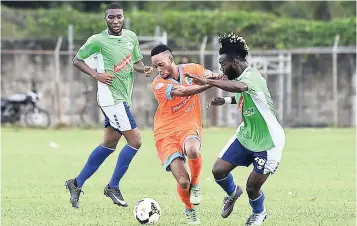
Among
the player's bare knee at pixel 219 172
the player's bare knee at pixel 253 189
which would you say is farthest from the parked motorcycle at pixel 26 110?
the player's bare knee at pixel 253 189

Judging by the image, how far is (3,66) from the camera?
98.6 ft

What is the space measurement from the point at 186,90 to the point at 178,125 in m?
0.61

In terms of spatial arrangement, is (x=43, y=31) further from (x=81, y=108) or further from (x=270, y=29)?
(x=270, y=29)

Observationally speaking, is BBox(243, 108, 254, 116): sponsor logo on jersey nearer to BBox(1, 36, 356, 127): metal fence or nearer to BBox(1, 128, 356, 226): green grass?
BBox(1, 128, 356, 226): green grass

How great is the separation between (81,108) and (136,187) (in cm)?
1595

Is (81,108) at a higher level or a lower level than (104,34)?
lower

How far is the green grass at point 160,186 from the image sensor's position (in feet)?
36.6

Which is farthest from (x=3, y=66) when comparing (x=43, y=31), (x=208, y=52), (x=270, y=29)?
(x=270, y=29)

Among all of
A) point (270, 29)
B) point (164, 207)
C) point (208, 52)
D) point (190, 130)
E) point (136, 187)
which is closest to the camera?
point (190, 130)

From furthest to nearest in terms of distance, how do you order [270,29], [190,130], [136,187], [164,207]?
[270,29] → [136,187] → [164,207] → [190,130]

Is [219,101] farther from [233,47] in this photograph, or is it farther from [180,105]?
[233,47]

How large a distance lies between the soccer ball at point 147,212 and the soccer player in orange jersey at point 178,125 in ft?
1.06

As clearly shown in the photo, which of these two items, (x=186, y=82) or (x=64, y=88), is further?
(x=64, y=88)

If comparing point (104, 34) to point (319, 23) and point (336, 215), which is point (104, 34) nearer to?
point (336, 215)
